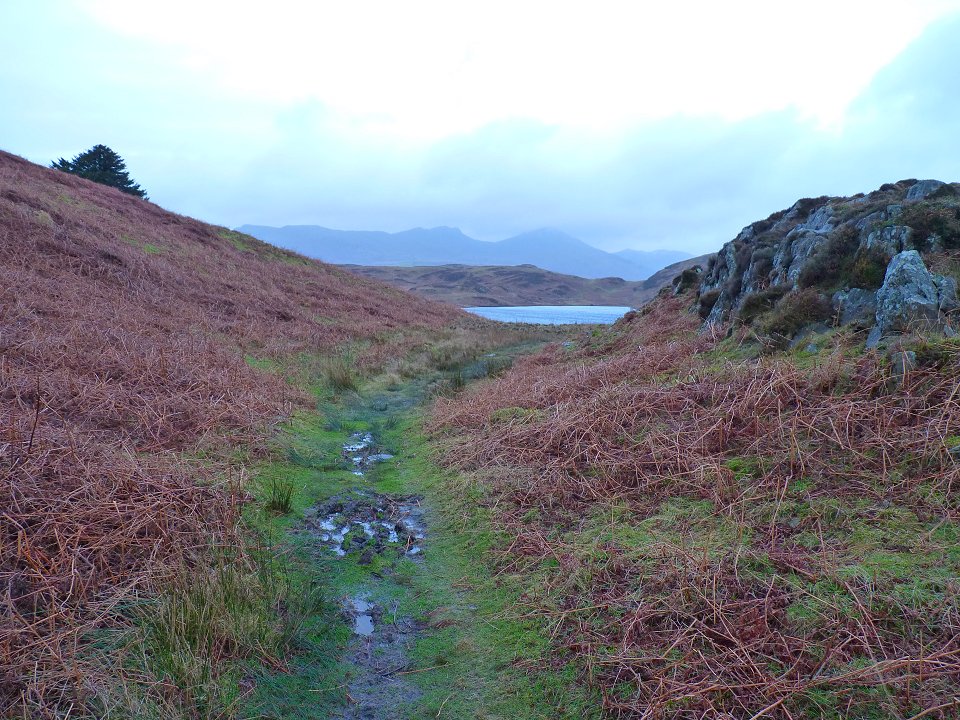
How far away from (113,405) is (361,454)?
10.8 ft

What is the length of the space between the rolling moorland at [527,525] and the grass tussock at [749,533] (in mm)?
24

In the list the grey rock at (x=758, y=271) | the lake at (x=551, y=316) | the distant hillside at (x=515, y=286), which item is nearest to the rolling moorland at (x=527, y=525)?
the grey rock at (x=758, y=271)

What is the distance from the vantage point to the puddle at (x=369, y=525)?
18.4ft

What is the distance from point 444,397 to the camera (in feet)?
38.9

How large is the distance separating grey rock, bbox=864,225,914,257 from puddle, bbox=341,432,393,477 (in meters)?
7.75

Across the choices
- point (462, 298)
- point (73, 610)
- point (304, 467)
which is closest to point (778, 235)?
point (304, 467)

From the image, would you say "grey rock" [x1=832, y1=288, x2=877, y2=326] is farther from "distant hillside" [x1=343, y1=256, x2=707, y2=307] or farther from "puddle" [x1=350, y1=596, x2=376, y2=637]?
"distant hillside" [x1=343, y1=256, x2=707, y2=307]

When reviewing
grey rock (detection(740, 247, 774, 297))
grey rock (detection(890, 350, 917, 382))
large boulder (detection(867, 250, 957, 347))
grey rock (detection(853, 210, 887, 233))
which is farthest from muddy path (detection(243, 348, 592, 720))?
grey rock (detection(740, 247, 774, 297))

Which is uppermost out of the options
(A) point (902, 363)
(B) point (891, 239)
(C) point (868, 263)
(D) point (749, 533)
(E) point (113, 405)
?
(B) point (891, 239)

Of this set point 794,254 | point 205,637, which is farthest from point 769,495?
point 794,254

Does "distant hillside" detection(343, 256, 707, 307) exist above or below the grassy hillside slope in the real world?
above

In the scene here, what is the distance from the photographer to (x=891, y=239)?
336 inches

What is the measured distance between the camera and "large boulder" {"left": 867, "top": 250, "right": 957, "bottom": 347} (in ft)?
21.3

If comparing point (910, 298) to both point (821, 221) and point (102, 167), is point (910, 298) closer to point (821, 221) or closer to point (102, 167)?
point (821, 221)
